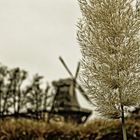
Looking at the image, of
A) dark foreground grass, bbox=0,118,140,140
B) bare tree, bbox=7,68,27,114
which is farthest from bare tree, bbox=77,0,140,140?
bare tree, bbox=7,68,27,114

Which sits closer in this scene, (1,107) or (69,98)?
(1,107)

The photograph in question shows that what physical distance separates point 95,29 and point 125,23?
12.8 inches

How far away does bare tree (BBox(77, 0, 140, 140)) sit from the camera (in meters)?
4.76

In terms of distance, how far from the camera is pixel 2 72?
2934 centimetres

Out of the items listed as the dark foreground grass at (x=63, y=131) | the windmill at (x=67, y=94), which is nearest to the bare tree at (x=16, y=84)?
the windmill at (x=67, y=94)

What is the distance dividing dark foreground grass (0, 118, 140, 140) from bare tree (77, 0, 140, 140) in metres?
6.26

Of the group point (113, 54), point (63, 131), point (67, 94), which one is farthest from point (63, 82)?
point (113, 54)

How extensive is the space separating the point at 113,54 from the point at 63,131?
6780 mm

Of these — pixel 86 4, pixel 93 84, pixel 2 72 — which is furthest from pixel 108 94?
pixel 2 72

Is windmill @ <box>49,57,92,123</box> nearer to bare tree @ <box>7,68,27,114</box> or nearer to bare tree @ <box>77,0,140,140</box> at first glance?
bare tree @ <box>7,68,27,114</box>

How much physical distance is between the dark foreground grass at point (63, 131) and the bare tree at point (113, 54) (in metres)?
6.26

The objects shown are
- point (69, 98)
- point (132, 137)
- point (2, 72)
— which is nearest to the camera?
point (132, 137)

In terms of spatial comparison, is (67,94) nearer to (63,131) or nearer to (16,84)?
(16,84)

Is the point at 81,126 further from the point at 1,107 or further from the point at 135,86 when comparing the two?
the point at 1,107
